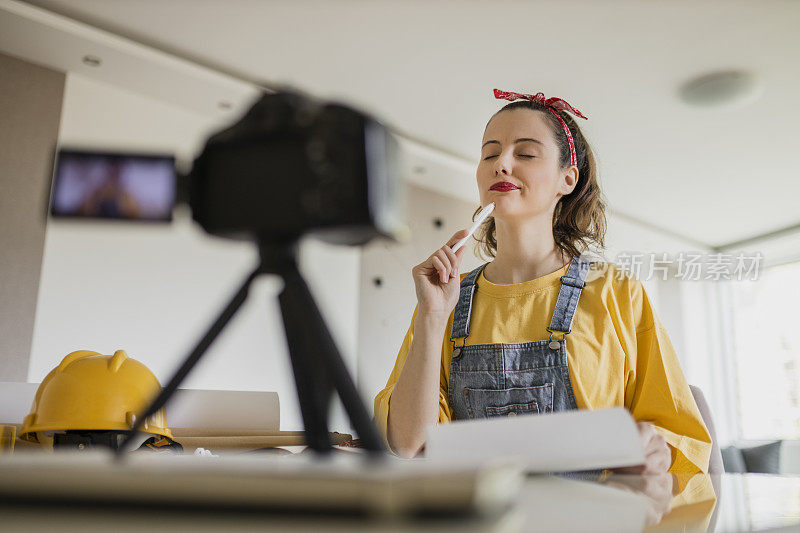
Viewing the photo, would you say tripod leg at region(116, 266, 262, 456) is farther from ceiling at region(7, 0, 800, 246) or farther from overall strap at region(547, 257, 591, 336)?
ceiling at region(7, 0, 800, 246)

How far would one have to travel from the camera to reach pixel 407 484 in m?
0.15

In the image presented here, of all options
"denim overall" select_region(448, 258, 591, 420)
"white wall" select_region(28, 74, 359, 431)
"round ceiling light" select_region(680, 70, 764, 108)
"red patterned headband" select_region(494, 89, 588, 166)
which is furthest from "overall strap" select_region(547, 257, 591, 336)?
"round ceiling light" select_region(680, 70, 764, 108)

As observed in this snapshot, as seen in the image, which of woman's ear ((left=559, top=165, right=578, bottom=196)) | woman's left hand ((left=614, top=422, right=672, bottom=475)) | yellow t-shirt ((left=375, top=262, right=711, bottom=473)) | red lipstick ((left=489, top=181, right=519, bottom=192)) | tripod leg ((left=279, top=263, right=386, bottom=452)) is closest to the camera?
tripod leg ((left=279, top=263, right=386, bottom=452))

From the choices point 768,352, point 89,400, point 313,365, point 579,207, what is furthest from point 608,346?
point 768,352

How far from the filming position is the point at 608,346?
3.30ft

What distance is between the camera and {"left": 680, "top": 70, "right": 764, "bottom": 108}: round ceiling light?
3215 millimetres

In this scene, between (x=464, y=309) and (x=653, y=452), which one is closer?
(x=653, y=452)

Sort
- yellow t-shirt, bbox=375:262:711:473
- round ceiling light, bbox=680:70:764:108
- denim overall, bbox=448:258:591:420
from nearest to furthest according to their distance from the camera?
yellow t-shirt, bbox=375:262:711:473, denim overall, bbox=448:258:591:420, round ceiling light, bbox=680:70:764:108

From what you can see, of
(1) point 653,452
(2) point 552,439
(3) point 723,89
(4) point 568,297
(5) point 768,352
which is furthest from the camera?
(5) point 768,352

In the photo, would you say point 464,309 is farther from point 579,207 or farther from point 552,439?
point 552,439

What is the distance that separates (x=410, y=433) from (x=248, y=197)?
2.53 feet

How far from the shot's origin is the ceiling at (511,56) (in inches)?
107

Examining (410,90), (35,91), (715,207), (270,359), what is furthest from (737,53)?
(35,91)

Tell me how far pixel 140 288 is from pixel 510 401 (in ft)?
8.55
